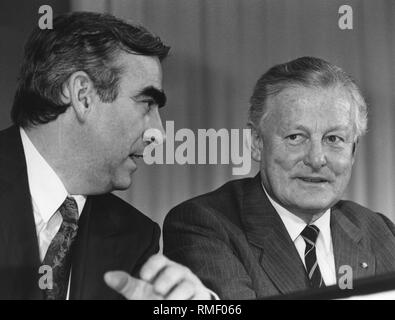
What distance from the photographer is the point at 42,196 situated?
Result: 2.72m

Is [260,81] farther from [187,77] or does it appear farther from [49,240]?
[49,240]

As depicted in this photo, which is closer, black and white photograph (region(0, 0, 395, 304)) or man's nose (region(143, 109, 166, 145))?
black and white photograph (region(0, 0, 395, 304))

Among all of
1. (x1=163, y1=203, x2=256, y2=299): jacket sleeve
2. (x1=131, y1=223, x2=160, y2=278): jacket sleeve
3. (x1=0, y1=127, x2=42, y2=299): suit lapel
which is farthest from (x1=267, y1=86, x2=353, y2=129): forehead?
(x1=0, y1=127, x2=42, y2=299): suit lapel

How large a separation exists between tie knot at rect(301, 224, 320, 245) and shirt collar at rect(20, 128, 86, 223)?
99 centimetres

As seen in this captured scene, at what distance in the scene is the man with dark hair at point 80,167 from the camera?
8.83 ft

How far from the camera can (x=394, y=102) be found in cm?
298

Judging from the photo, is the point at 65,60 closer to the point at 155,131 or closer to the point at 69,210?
the point at 155,131

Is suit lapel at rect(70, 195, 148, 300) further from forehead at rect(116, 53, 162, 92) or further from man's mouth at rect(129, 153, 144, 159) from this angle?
forehead at rect(116, 53, 162, 92)

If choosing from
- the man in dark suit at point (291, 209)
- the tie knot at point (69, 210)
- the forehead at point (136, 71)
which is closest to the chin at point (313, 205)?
the man in dark suit at point (291, 209)

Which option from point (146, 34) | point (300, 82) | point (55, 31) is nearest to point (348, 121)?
point (300, 82)

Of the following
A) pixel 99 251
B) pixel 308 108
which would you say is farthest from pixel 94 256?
pixel 308 108

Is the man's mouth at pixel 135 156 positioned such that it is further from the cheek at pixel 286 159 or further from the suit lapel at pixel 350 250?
the suit lapel at pixel 350 250

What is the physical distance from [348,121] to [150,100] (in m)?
0.81

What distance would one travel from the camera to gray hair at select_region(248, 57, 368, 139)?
2814 mm
